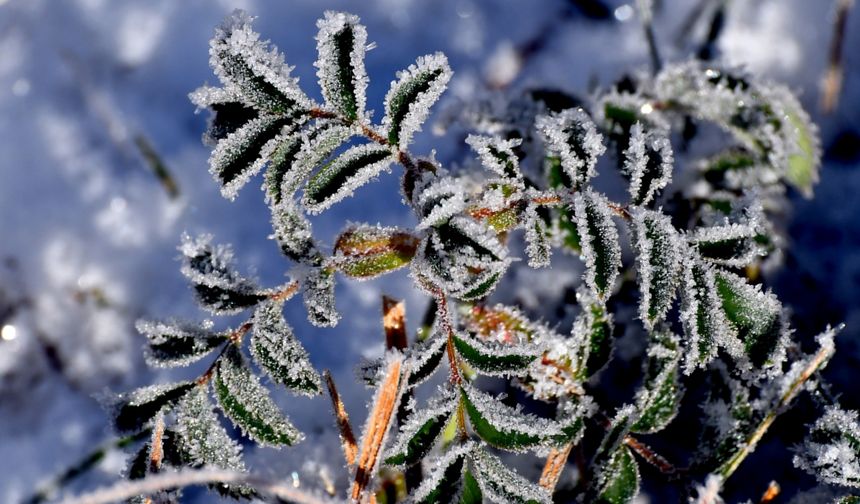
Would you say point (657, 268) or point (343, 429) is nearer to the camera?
point (657, 268)

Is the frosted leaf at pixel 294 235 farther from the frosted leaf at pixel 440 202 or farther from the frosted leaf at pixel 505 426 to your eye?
the frosted leaf at pixel 505 426

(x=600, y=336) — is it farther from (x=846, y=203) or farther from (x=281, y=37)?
(x=281, y=37)

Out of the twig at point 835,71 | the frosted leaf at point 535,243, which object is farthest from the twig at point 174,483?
the twig at point 835,71

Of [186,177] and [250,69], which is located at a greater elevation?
[186,177]

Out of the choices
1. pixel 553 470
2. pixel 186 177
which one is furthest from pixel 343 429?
pixel 186 177

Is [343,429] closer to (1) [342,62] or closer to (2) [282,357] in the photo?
(2) [282,357]

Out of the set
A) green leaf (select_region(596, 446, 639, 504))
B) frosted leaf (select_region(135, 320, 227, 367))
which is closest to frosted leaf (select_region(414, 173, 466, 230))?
frosted leaf (select_region(135, 320, 227, 367))

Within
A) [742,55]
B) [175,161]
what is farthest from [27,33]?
[742,55]
